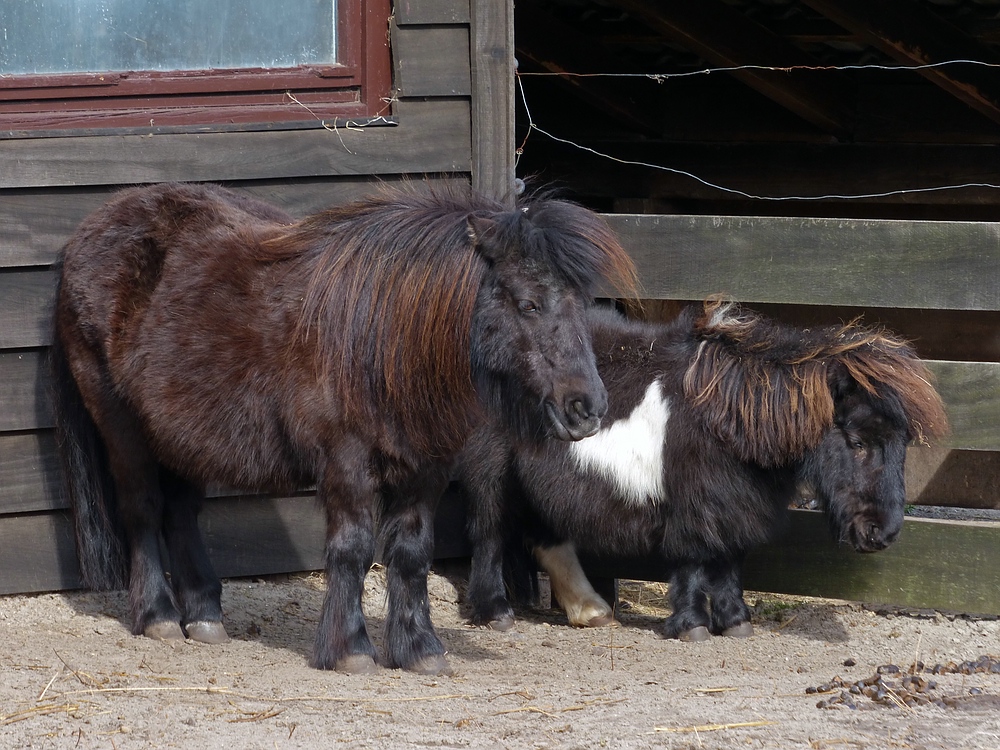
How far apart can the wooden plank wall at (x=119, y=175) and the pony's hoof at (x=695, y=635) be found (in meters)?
2.11

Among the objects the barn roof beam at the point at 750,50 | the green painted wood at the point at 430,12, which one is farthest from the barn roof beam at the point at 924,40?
the green painted wood at the point at 430,12

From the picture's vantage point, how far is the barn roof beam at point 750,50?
22.0ft

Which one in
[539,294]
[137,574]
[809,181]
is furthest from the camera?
[809,181]

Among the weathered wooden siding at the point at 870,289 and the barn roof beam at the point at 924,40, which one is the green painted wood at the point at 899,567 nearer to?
the weathered wooden siding at the point at 870,289

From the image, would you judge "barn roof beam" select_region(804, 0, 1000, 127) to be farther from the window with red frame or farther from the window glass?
the window glass

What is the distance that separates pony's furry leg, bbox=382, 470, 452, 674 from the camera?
12.5 ft

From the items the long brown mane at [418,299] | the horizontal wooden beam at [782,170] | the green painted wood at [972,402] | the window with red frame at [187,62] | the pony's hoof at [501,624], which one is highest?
the window with red frame at [187,62]

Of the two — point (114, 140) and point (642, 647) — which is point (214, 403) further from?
point (642, 647)

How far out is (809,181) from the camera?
26.3 ft

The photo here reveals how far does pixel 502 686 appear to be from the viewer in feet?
12.0

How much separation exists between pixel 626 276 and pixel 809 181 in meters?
4.82

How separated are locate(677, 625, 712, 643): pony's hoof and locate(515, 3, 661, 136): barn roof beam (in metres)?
4.21

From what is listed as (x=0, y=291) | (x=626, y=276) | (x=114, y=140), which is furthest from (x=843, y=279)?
(x=0, y=291)

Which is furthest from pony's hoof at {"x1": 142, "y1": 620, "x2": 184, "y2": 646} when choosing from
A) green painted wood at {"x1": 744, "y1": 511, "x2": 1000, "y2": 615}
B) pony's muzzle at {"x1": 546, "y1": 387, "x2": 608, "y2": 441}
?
green painted wood at {"x1": 744, "y1": 511, "x2": 1000, "y2": 615}
